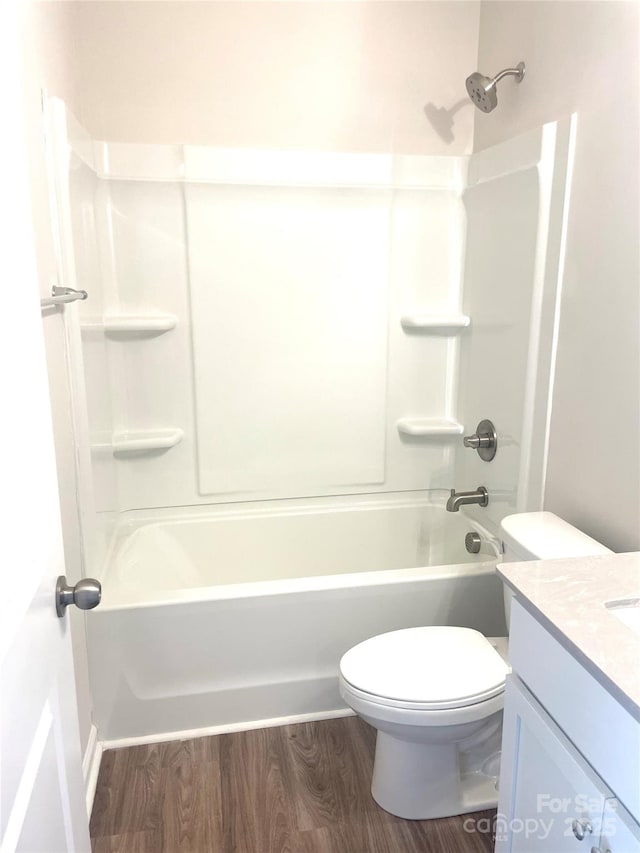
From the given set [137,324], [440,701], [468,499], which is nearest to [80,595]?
[440,701]

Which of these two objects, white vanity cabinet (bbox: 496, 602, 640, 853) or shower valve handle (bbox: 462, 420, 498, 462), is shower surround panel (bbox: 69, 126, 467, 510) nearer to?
shower valve handle (bbox: 462, 420, 498, 462)

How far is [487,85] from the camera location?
2008 mm

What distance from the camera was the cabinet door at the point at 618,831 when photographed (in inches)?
35.0

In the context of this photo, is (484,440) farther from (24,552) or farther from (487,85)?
(24,552)

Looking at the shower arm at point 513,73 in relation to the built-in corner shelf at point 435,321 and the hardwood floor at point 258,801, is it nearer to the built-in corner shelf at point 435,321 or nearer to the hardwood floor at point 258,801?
the built-in corner shelf at point 435,321

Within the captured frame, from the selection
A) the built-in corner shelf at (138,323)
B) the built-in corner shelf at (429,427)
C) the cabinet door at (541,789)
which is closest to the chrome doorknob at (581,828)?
the cabinet door at (541,789)

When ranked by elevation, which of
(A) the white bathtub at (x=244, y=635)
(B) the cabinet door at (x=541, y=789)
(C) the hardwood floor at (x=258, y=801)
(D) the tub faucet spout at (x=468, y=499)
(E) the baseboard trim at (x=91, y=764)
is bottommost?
(C) the hardwood floor at (x=258, y=801)

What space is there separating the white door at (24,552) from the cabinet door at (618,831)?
0.78 m

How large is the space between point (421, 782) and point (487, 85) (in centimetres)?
202

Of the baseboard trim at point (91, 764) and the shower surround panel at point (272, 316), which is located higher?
the shower surround panel at point (272, 316)

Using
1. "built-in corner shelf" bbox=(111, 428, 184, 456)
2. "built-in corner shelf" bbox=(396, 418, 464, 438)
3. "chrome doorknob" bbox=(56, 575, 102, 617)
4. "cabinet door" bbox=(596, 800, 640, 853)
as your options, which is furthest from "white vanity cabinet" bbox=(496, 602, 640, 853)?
"built-in corner shelf" bbox=(111, 428, 184, 456)

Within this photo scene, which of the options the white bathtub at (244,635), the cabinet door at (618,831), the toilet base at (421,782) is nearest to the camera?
the cabinet door at (618,831)

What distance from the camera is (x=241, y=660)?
200 centimetres

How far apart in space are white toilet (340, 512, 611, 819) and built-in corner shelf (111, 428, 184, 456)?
1.12 m
